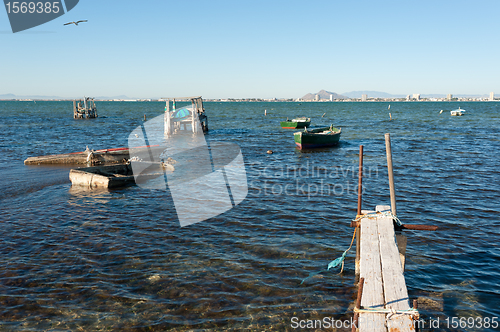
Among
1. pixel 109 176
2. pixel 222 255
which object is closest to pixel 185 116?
Answer: pixel 109 176

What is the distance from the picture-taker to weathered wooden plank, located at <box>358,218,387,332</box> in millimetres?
4996

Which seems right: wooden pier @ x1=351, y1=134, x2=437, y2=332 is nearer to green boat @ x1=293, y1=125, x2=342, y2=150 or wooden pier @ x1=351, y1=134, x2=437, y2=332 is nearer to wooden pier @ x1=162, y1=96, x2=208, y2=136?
green boat @ x1=293, y1=125, x2=342, y2=150

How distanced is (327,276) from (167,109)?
36.6m

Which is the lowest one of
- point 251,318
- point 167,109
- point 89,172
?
point 251,318

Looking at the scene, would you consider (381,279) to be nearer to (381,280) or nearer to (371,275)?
(381,280)

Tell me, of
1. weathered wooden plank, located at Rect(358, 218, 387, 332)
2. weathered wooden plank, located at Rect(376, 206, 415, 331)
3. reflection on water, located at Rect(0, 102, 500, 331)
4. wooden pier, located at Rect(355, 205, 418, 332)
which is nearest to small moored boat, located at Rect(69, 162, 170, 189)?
reflection on water, located at Rect(0, 102, 500, 331)

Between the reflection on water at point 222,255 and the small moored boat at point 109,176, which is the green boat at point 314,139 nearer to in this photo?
the reflection on water at point 222,255

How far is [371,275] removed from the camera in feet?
Answer: 19.4

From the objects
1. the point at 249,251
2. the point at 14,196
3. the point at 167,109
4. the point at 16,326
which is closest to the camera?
the point at 16,326

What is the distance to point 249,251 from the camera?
32.9 feet

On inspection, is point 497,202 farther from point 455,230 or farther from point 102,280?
point 102,280

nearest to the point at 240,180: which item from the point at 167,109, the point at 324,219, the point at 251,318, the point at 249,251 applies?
the point at 324,219

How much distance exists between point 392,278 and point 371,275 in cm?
33

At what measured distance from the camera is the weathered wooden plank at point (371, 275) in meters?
5.00
